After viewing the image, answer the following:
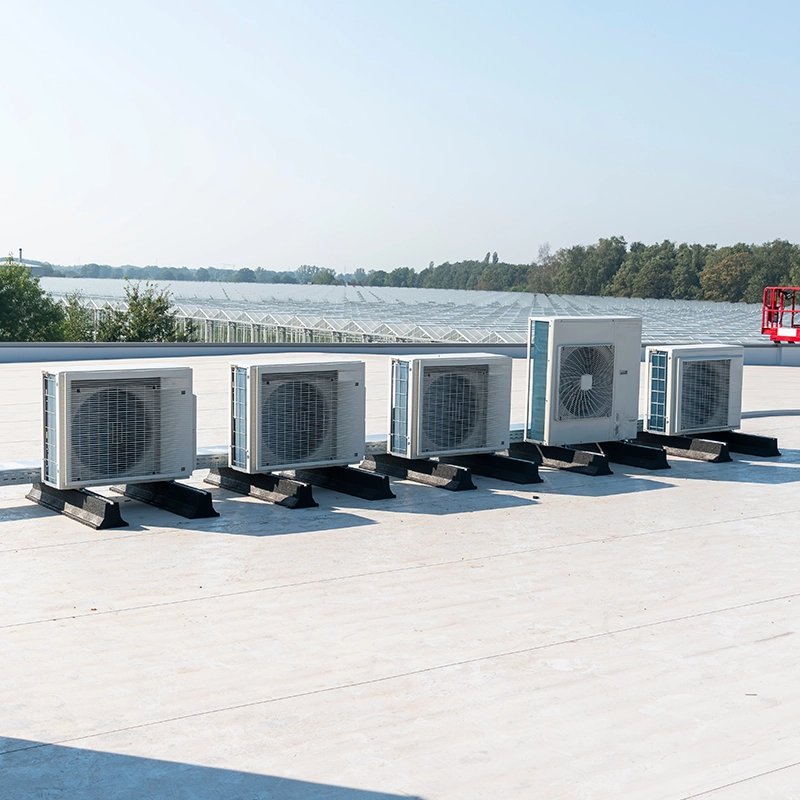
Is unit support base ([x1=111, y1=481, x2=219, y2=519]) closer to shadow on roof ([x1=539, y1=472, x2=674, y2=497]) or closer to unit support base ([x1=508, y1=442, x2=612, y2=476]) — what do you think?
shadow on roof ([x1=539, y1=472, x2=674, y2=497])

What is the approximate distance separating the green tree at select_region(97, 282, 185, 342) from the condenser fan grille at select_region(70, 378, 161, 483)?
118 ft

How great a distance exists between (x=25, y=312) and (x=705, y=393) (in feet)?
169

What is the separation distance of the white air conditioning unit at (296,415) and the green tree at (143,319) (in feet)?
116

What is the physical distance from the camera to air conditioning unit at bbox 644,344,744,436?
432 inches

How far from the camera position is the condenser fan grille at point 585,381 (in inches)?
398

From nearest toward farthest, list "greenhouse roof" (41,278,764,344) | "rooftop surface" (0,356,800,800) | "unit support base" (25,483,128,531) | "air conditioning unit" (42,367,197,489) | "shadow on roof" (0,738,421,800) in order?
"shadow on roof" (0,738,421,800) < "rooftop surface" (0,356,800,800) < "unit support base" (25,483,128,531) < "air conditioning unit" (42,367,197,489) < "greenhouse roof" (41,278,764,344)

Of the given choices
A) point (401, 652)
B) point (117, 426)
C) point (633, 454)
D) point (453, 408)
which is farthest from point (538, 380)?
point (401, 652)

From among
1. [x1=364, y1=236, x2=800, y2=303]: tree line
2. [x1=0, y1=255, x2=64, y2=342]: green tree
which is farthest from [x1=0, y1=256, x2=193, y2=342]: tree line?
[x1=364, y1=236, x2=800, y2=303]: tree line

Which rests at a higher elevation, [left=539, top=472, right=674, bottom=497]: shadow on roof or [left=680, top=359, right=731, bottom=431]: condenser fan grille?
[left=680, top=359, right=731, bottom=431]: condenser fan grille

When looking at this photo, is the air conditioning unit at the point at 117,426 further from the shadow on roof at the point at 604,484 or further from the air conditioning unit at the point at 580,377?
the air conditioning unit at the point at 580,377

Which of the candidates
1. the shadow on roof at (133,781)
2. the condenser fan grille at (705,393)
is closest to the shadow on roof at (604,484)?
the condenser fan grille at (705,393)

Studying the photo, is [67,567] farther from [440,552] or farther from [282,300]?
[282,300]

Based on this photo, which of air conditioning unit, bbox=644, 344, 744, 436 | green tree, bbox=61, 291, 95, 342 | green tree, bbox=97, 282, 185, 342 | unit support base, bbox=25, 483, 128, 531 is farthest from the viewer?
green tree, bbox=61, 291, 95, 342

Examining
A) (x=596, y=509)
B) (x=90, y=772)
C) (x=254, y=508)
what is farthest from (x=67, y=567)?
(x=596, y=509)
